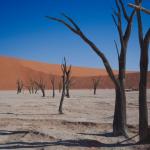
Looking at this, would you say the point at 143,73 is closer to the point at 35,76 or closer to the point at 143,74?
the point at 143,74

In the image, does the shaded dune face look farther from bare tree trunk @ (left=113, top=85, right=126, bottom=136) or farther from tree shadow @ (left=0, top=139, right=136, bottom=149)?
tree shadow @ (left=0, top=139, right=136, bottom=149)

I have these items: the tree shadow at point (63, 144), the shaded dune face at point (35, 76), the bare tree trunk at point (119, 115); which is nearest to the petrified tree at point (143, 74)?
the tree shadow at point (63, 144)

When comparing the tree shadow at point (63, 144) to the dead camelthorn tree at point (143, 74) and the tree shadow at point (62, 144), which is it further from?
the dead camelthorn tree at point (143, 74)

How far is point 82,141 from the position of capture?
1091 centimetres

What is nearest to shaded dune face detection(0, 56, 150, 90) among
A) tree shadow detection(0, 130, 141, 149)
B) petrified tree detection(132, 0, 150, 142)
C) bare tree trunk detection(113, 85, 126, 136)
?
bare tree trunk detection(113, 85, 126, 136)

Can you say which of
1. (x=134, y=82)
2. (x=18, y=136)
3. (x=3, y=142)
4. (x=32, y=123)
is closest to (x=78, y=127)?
(x=32, y=123)

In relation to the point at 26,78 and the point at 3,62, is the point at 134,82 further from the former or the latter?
the point at 3,62

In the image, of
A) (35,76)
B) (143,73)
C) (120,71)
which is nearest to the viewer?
(143,73)

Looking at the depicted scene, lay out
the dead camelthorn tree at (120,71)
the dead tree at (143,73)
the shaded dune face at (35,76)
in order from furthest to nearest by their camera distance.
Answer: the shaded dune face at (35,76), the dead camelthorn tree at (120,71), the dead tree at (143,73)

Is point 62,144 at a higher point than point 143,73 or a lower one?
lower

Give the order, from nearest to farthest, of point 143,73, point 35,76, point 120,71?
point 143,73 → point 120,71 → point 35,76

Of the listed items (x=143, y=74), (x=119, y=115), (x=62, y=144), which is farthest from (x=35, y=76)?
(x=143, y=74)

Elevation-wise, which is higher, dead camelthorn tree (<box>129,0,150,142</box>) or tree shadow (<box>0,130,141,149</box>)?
dead camelthorn tree (<box>129,0,150,142</box>)

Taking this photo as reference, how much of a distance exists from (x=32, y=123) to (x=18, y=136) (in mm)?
3759
